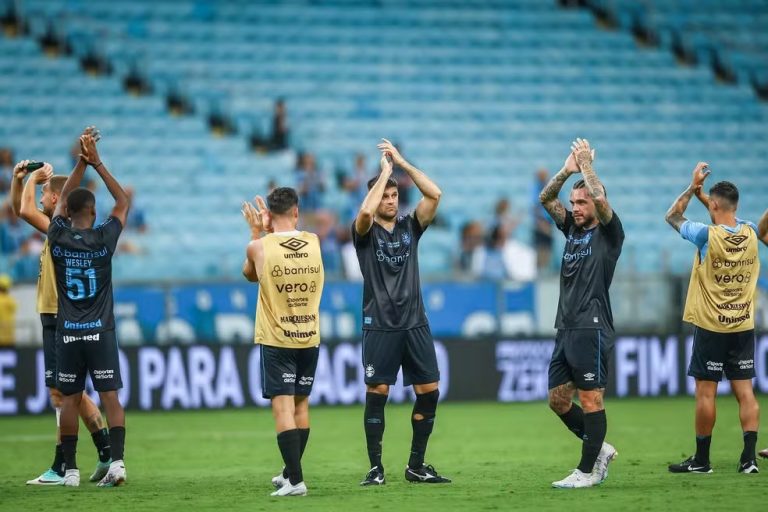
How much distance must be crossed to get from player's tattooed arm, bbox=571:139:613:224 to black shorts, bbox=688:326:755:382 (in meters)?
1.81

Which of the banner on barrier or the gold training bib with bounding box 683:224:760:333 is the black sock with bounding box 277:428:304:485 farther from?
the banner on barrier

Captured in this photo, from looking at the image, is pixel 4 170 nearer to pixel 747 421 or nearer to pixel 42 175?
pixel 42 175

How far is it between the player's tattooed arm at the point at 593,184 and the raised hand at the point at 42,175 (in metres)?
4.45

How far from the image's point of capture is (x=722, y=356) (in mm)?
11312

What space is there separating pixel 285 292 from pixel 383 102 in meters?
17.5

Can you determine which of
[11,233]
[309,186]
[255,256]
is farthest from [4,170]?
[255,256]

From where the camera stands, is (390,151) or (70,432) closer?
(390,151)

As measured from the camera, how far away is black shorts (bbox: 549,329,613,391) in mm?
10219

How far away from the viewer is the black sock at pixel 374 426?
1053cm

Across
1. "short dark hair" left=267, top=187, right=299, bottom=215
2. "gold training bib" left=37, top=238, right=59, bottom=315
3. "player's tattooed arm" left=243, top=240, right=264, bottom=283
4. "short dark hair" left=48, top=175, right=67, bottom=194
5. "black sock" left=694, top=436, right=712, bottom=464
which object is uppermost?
"short dark hair" left=48, top=175, right=67, bottom=194

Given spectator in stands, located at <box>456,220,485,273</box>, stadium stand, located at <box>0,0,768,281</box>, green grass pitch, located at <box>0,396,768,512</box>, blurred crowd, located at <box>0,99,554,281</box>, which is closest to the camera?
green grass pitch, located at <box>0,396,768,512</box>

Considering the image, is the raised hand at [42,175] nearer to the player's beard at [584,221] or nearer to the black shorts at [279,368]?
the black shorts at [279,368]

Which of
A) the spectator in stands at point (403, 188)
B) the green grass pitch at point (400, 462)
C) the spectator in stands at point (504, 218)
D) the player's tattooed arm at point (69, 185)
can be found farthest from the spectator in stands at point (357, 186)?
the player's tattooed arm at point (69, 185)

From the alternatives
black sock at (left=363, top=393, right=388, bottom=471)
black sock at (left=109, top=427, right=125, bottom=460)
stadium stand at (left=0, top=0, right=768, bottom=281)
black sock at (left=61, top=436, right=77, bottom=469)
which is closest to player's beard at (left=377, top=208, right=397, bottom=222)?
black sock at (left=363, top=393, right=388, bottom=471)
